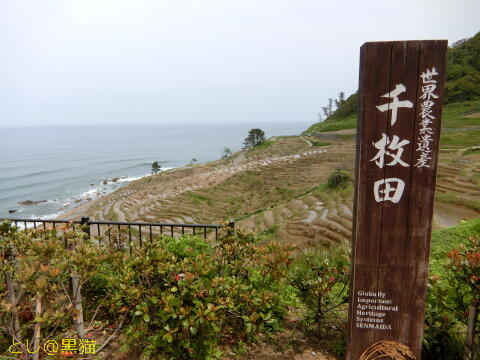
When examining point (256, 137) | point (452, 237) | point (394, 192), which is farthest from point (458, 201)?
point (256, 137)

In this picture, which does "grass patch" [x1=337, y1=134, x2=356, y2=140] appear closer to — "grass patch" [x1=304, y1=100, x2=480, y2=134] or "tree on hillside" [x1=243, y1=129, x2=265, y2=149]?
"grass patch" [x1=304, y1=100, x2=480, y2=134]

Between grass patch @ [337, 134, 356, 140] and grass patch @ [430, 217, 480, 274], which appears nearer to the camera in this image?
grass patch @ [430, 217, 480, 274]

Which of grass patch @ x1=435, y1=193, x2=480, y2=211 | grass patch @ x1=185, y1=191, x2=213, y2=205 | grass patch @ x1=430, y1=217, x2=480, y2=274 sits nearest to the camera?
grass patch @ x1=430, y1=217, x2=480, y2=274

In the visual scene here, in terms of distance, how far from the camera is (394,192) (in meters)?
2.62

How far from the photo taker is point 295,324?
3480mm

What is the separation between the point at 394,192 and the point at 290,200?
1108 centimetres

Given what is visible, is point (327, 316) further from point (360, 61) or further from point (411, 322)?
point (360, 61)

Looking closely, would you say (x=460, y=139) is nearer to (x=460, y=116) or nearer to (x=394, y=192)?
(x=460, y=116)

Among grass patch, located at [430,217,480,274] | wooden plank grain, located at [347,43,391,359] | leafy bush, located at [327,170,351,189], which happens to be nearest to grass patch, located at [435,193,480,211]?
grass patch, located at [430,217,480,274]

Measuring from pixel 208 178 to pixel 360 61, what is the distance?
21.7 meters

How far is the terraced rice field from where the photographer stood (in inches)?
328

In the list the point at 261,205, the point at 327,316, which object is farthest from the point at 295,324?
the point at 261,205

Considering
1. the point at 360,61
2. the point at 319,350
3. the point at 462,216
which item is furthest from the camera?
the point at 462,216

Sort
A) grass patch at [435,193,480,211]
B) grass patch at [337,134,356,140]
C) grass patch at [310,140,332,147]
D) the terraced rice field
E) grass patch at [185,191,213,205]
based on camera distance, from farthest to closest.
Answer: grass patch at [310,140,332,147] < grass patch at [337,134,356,140] < grass patch at [185,191,213,205] < the terraced rice field < grass patch at [435,193,480,211]
